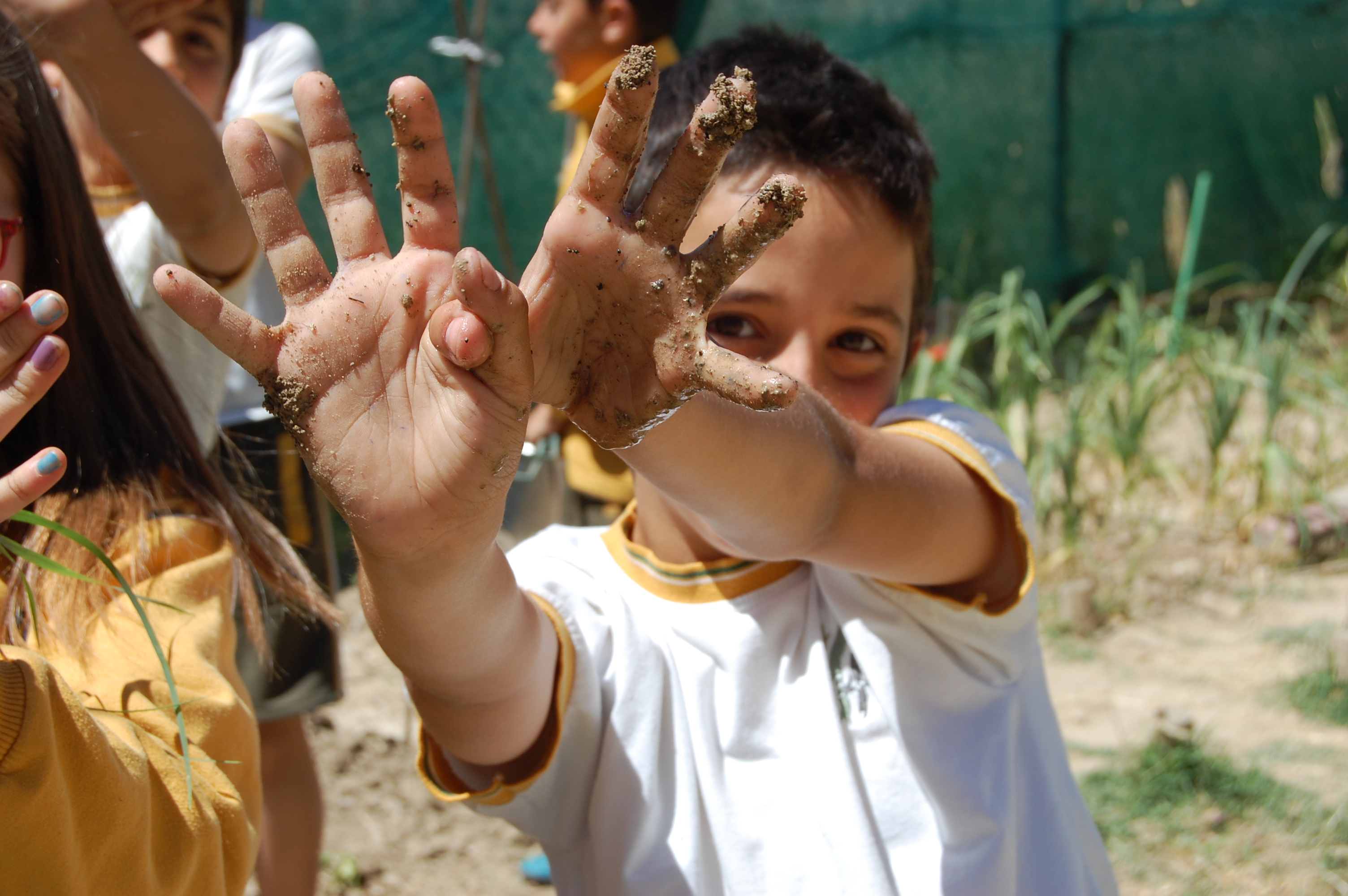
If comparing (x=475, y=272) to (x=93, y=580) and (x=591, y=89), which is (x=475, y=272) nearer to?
(x=93, y=580)

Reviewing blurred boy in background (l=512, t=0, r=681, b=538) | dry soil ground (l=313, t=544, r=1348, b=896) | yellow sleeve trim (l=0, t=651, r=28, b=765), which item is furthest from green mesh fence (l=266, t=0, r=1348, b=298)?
yellow sleeve trim (l=0, t=651, r=28, b=765)

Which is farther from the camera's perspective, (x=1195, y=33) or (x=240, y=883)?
(x=1195, y=33)

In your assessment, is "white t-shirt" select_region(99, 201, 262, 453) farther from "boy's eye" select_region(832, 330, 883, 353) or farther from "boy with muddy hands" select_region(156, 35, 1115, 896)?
"boy's eye" select_region(832, 330, 883, 353)

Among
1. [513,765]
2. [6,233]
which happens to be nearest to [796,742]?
[513,765]

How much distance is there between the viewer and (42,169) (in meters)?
1.36

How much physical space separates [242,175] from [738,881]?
965 millimetres

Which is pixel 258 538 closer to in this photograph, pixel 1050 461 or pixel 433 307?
pixel 433 307

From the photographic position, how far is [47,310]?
0.94m

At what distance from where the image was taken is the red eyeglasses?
125cm

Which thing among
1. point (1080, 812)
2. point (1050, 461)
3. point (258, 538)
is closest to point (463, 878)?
point (258, 538)

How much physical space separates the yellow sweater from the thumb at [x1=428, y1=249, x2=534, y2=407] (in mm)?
451

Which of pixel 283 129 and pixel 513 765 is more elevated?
pixel 283 129

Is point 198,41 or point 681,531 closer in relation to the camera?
point 681,531

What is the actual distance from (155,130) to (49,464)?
996mm
